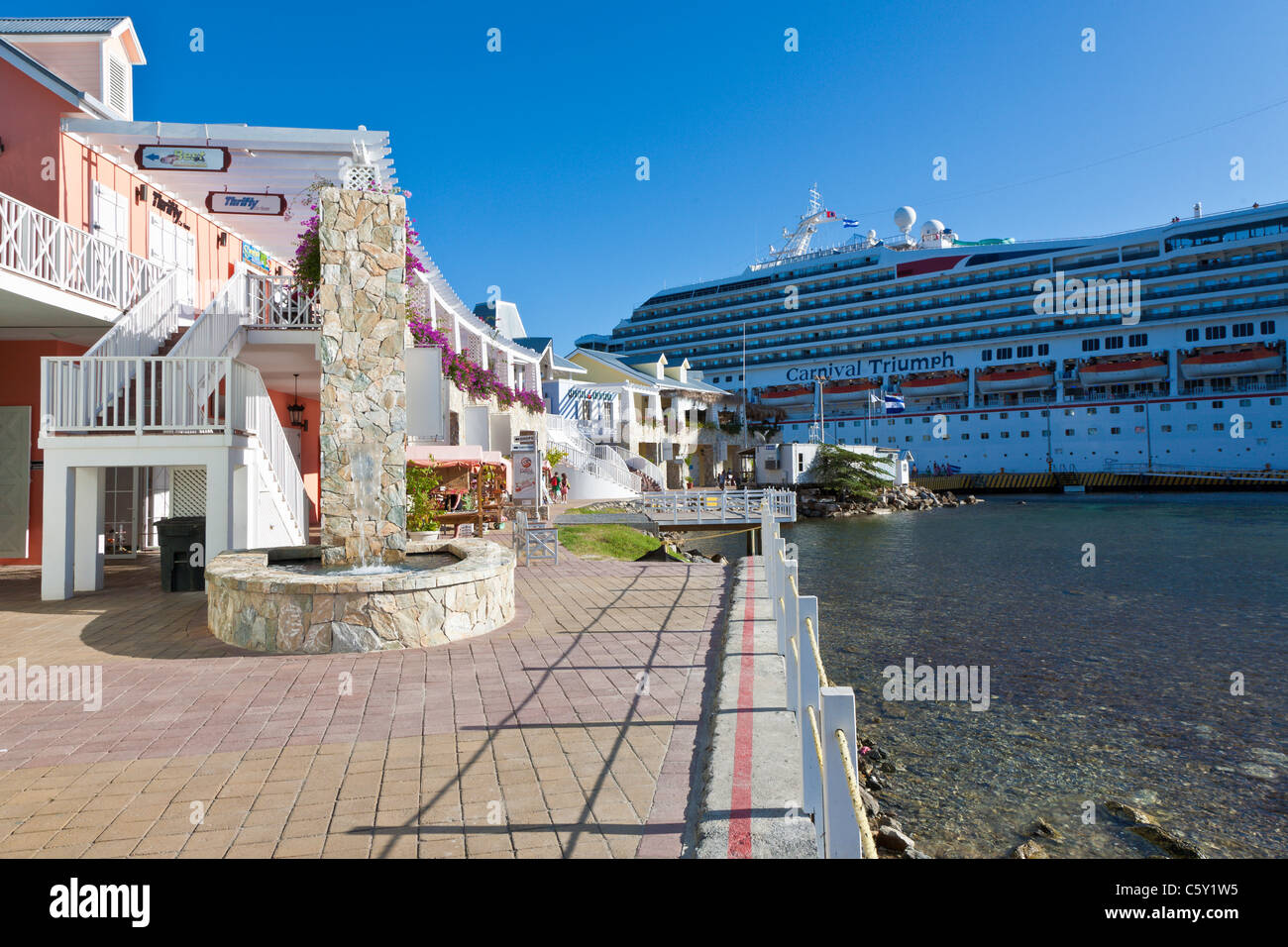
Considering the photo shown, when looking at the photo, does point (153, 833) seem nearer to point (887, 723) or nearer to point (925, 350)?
point (887, 723)

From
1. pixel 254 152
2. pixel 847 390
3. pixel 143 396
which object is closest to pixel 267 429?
pixel 143 396

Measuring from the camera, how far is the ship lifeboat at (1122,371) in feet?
177

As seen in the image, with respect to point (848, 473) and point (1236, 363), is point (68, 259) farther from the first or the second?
point (1236, 363)

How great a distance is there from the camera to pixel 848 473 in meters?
45.9

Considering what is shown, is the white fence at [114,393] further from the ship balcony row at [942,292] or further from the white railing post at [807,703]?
the ship balcony row at [942,292]

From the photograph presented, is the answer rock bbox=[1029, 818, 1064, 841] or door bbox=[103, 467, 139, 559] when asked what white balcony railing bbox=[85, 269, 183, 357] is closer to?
door bbox=[103, 467, 139, 559]

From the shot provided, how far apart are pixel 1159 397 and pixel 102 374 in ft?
206

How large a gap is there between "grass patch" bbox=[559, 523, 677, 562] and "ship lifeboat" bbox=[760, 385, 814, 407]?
49.7 m

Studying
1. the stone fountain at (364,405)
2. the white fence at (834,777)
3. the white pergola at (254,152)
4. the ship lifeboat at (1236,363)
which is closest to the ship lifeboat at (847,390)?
the ship lifeboat at (1236,363)

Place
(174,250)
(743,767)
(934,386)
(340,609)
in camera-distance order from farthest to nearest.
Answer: (934,386) < (174,250) < (340,609) < (743,767)

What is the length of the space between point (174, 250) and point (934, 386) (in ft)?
189

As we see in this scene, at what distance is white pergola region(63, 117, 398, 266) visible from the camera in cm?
1073
